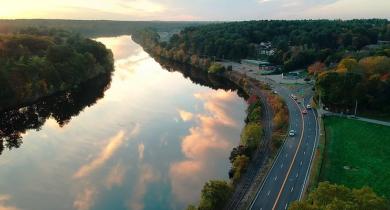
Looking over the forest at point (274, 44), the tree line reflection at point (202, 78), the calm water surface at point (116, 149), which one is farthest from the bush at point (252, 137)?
the forest at point (274, 44)

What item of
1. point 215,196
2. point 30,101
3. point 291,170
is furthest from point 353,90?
point 30,101

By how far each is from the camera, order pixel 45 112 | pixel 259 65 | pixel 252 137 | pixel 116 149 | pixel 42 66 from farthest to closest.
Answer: pixel 259 65
pixel 42 66
pixel 45 112
pixel 116 149
pixel 252 137

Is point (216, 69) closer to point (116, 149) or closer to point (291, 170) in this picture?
point (116, 149)

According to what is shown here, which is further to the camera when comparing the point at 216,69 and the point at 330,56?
the point at 216,69

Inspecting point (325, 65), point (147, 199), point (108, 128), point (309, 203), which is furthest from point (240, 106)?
point (309, 203)

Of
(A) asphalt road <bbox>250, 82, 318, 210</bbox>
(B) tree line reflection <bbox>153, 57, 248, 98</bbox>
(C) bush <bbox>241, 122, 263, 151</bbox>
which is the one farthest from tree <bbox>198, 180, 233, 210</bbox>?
(B) tree line reflection <bbox>153, 57, 248, 98</bbox>

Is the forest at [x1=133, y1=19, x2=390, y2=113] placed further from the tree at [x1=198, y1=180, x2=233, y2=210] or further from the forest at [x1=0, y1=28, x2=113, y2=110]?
the forest at [x1=0, y1=28, x2=113, y2=110]

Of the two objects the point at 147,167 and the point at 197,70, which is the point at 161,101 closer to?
the point at 147,167
